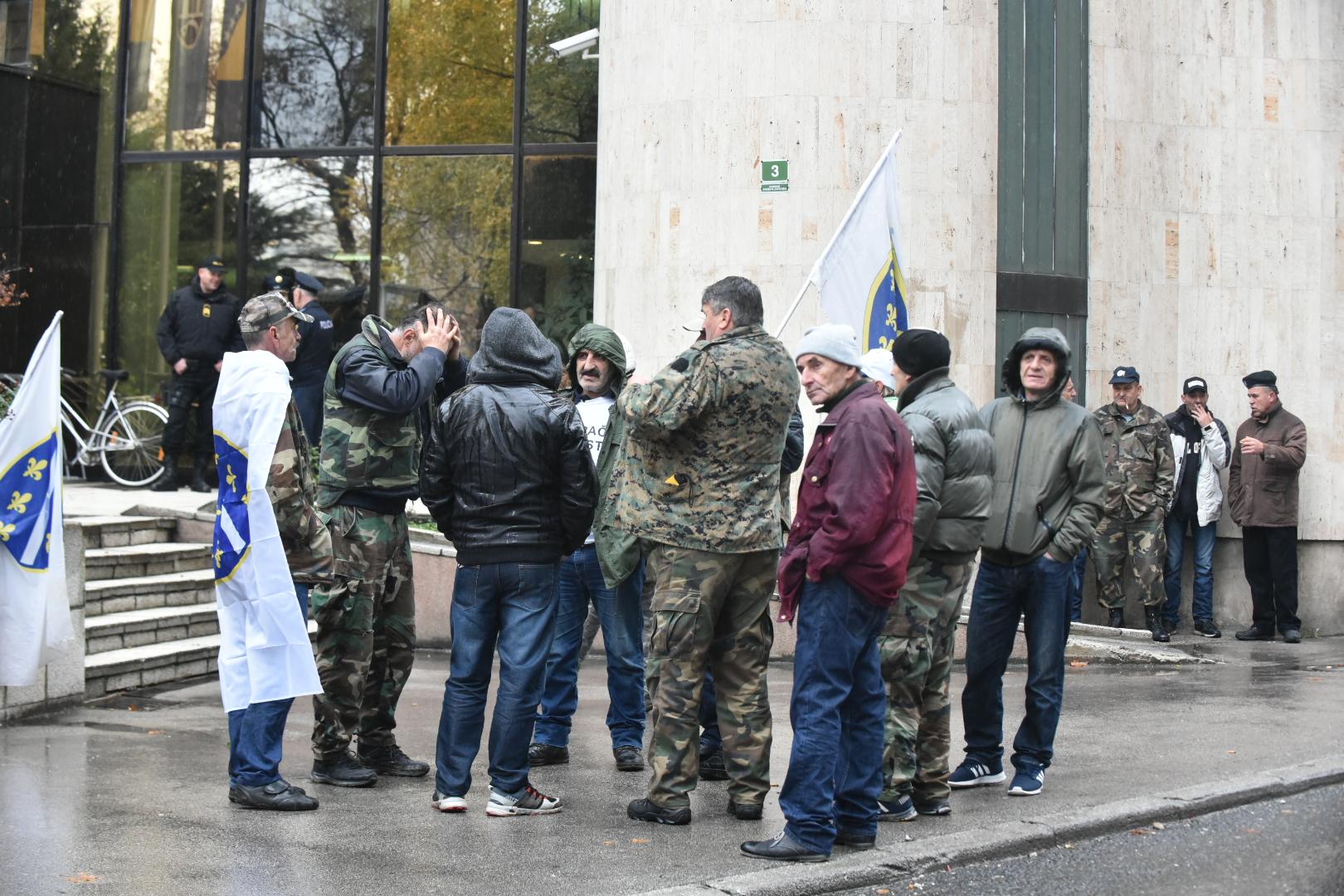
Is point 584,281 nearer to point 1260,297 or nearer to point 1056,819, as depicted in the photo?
point 1260,297

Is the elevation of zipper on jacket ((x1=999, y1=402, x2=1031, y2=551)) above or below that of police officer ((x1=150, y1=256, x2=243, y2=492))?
below

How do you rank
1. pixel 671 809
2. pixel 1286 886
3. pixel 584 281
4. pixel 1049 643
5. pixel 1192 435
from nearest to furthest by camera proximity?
pixel 1286 886 < pixel 671 809 < pixel 1049 643 < pixel 1192 435 < pixel 584 281

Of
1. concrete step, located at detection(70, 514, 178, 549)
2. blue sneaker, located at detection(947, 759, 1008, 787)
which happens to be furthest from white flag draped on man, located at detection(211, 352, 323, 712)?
concrete step, located at detection(70, 514, 178, 549)

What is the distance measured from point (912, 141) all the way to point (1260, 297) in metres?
3.64

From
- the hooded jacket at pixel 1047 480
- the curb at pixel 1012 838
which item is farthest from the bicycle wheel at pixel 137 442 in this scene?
the curb at pixel 1012 838

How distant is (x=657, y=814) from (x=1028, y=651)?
1.94 metres

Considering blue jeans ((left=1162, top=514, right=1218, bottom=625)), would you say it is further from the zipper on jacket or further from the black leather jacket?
the black leather jacket

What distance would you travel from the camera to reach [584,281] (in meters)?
15.1

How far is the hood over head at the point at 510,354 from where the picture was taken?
6934 mm

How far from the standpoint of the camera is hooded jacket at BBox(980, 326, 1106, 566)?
24.4 ft

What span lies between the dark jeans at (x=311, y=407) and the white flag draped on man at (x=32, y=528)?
389cm

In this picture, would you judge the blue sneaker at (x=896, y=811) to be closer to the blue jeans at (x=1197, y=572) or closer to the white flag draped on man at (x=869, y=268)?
the white flag draped on man at (x=869, y=268)

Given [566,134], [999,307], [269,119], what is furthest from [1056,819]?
[269,119]

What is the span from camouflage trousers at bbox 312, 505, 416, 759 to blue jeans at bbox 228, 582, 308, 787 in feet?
0.98
